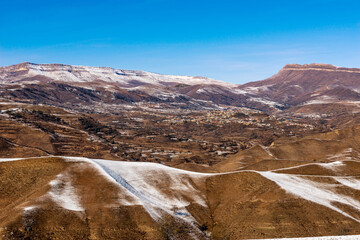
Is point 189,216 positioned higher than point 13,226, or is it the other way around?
point 13,226

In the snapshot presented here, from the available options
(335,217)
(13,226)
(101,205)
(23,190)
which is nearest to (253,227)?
(335,217)

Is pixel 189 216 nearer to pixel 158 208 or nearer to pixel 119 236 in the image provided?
pixel 158 208

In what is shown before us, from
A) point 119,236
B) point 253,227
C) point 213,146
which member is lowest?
point 213,146

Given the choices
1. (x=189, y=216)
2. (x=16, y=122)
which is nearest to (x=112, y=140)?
(x=16, y=122)

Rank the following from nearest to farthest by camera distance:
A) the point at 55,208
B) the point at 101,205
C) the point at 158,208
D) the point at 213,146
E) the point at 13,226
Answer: the point at 13,226
the point at 55,208
the point at 101,205
the point at 158,208
the point at 213,146

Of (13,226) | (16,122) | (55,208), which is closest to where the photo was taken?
(13,226)

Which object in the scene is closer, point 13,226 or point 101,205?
point 13,226

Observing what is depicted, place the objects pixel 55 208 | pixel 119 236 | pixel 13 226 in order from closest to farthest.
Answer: pixel 13 226 < pixel 119 236 < pixel 55 208

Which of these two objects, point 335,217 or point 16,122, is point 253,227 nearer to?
point 335,217

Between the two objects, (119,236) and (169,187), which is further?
(169,187)
